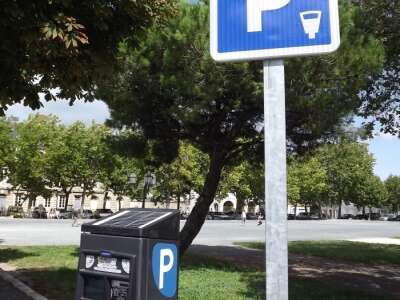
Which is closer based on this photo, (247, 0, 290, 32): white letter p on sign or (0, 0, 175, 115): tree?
(247, 0, 290, 32): white letter p on sign

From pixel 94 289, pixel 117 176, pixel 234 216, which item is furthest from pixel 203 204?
pixel 234 216

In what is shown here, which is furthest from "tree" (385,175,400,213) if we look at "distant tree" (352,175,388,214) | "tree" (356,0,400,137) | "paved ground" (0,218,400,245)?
"tree" (356,0,400,137)

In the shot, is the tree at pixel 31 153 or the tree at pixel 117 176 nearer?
the tree at pixel 31 153

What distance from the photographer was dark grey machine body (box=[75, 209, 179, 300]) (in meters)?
3.39

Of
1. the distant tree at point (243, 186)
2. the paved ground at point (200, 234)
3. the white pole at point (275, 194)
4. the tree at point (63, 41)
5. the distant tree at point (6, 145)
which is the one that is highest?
the distant tree at point (6, 145)

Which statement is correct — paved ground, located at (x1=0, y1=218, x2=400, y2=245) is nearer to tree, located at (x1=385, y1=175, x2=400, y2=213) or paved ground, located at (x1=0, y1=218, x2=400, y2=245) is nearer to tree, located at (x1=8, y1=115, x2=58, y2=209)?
tree, located at (x1=8, y1=115, x2=58, y2=209)

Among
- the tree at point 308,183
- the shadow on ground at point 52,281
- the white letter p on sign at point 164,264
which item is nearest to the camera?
the white letter p on sign at point 164,264

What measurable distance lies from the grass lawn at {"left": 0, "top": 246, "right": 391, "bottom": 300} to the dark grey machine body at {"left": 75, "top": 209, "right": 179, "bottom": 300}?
4857mm

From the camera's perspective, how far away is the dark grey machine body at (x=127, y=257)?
11.1 feet

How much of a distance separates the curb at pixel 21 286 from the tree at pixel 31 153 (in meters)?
47.2

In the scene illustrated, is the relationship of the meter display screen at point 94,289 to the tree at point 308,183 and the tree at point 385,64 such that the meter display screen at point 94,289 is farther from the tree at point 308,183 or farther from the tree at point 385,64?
the tree at point 308,183

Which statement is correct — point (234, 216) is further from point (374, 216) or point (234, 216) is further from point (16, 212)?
point (374, 216)

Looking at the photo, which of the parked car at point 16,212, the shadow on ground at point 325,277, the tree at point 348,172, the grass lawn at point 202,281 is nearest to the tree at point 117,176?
the parked car at point 16,212

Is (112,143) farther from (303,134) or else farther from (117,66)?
(117,66)
